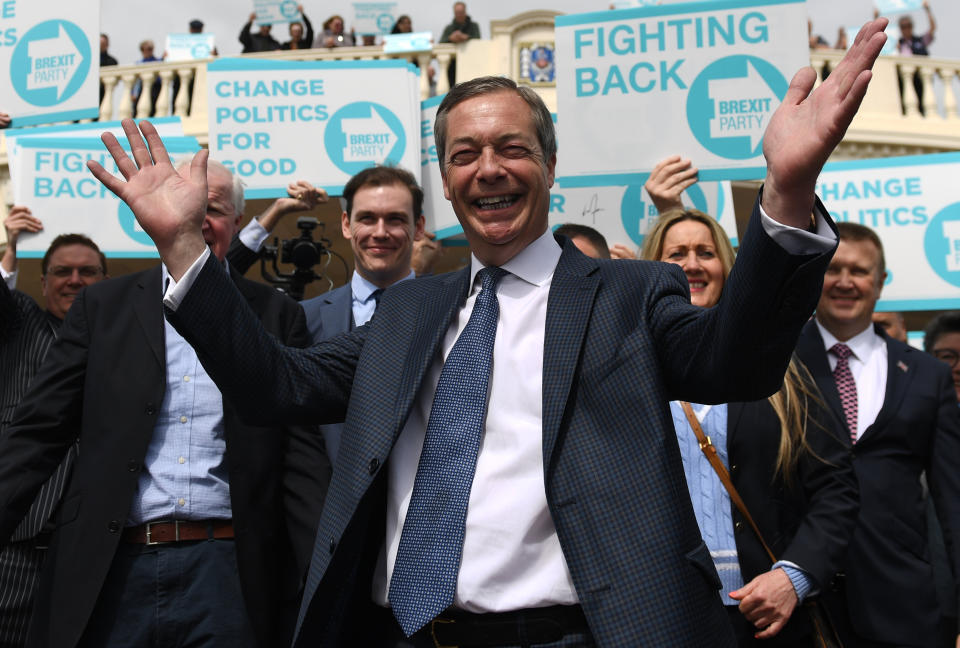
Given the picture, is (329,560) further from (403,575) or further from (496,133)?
(496,133)

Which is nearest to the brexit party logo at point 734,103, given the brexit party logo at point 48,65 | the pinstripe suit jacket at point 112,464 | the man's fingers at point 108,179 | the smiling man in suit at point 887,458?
the smiling man in suit at point 887,458

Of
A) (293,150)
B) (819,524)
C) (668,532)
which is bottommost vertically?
(819,524)

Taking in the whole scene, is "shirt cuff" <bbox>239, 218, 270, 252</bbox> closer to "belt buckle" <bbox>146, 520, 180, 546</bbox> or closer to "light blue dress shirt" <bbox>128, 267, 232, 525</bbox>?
"light blue dress shirt" <bbox>128, 267, 232, 525</bbox>

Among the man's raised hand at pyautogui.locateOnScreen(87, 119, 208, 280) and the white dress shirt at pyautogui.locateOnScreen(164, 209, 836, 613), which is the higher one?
the man's raised hand at pyautogui.locateOnScreen(87, 119, 208, 280)

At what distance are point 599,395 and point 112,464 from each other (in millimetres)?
1498

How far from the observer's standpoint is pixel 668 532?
59.0 inches

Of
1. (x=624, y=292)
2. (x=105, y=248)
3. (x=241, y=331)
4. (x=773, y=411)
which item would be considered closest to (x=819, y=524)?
(x=773, y=411)

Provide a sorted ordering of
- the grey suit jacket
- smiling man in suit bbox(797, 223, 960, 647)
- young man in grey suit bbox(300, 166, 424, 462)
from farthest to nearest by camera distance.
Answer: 1. young man in grey suit bbox(300, 166, 424, 462)
2. the grey suit jacket
3. smiling man in suit bbox(797, 223, 960, 647)

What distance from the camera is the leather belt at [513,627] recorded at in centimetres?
154

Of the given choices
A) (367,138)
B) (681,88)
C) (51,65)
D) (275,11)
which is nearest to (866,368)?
(681,88)

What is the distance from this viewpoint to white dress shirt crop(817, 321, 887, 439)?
3.25 metres

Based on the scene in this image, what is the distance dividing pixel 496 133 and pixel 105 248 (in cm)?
400

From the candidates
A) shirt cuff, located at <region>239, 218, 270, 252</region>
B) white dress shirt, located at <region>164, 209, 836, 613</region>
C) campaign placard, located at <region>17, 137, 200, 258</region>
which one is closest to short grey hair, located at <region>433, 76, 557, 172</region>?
white dress shirt, located at <region>164, 209, 836, 613</region>

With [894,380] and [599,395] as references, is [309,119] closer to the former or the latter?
[894,380]
